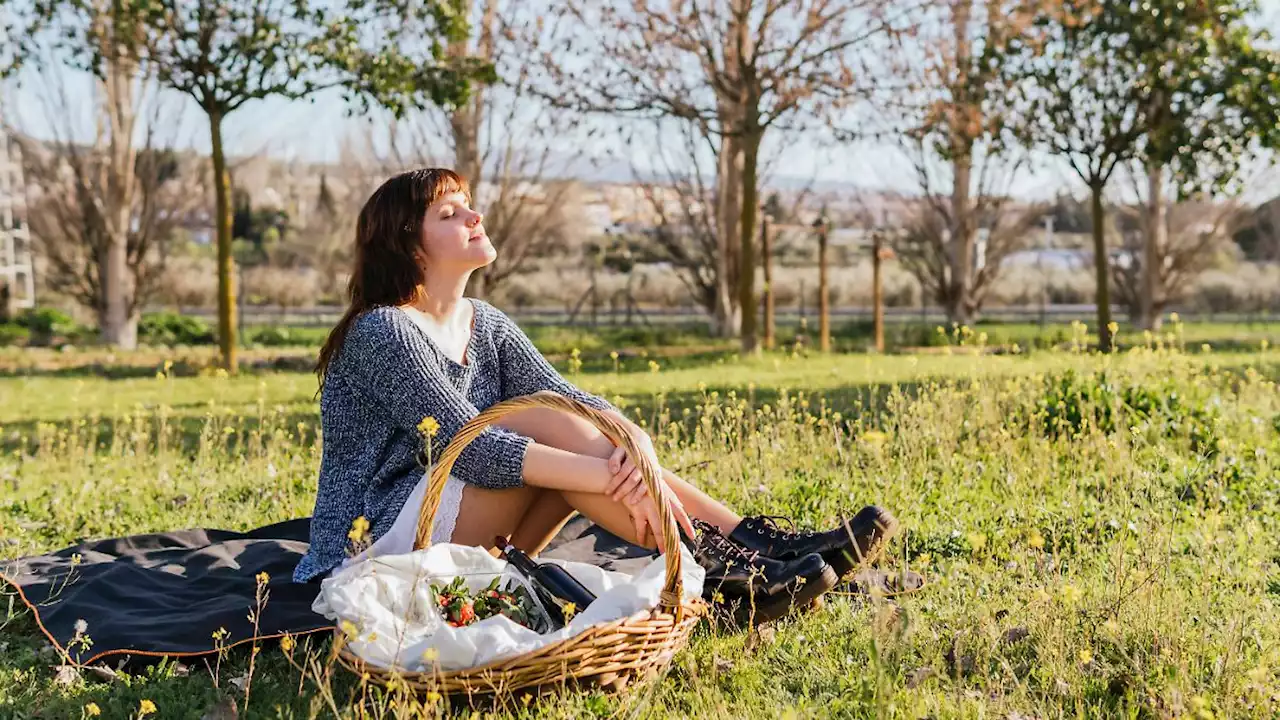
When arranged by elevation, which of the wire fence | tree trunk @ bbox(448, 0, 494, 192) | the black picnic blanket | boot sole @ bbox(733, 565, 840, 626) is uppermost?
tree trunk @ bbox(448, 0, 494, 192)

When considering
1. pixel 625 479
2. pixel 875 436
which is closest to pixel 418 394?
pixel 625 479

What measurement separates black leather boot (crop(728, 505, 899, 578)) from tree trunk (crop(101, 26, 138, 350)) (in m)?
14.9

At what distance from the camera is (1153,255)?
A: 2041cm

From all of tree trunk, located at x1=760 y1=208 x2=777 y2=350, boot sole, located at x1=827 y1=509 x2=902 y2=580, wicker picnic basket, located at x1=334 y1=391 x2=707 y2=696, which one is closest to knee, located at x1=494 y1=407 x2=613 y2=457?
wicker picnic basket, located at x1=334 y1=391 x2=707 y2=696

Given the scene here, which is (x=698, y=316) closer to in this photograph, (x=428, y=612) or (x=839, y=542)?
(x=839, y=542)

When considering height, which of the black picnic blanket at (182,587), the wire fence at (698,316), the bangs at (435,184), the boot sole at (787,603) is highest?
the bangs at (435,184)

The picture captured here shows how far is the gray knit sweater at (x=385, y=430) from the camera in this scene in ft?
11.1

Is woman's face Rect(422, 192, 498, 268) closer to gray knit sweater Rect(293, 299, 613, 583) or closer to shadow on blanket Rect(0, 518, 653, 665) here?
gray knit sweater Rect(293, 299, 613, 583)

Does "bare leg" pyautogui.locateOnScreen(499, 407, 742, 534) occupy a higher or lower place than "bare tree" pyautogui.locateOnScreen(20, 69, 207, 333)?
lower

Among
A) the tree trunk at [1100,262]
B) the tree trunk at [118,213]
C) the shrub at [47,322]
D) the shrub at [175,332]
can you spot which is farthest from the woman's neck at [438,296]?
the shrub at [47,322]

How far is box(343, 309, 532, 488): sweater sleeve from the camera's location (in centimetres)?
337

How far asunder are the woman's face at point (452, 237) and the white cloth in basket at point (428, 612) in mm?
964

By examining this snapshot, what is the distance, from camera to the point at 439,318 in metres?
3.89

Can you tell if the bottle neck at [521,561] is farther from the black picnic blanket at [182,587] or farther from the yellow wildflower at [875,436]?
the yellow wildflower at [875,436]
